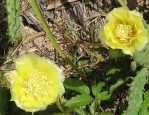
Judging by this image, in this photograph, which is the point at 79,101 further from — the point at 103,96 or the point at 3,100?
the point at 3,100

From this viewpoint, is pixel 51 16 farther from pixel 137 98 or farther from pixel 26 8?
pixel 137 98

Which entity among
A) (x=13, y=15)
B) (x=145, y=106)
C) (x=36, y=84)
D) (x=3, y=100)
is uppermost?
(x=13, y=15)

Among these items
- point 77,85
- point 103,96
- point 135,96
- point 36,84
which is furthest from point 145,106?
point 36,84

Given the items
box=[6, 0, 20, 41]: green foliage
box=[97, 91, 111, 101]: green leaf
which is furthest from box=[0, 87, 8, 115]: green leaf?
box=[97, 91, 111, 101]: green leaf

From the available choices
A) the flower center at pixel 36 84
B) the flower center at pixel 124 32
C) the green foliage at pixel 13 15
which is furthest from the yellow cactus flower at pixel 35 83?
the green foliage at pixel 13 15

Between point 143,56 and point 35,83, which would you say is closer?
point 35,83

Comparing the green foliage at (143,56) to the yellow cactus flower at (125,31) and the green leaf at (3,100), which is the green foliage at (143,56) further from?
the green leaf at (3,100)
